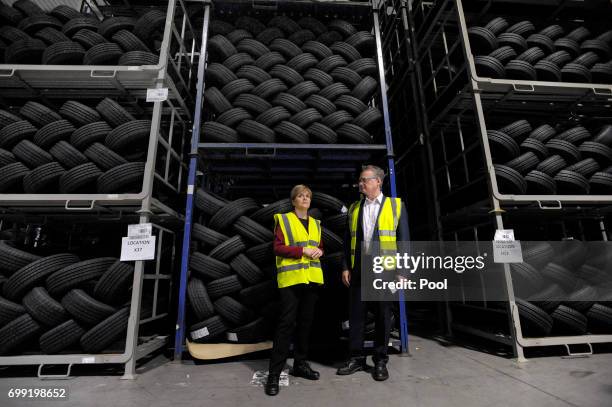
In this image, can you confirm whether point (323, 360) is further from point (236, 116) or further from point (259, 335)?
point (236, 116)

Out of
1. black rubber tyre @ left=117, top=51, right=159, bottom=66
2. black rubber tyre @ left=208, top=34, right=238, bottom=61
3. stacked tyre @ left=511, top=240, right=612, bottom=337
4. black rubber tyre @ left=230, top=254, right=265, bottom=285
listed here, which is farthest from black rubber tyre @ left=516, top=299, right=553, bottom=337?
black rubber tyre @ left=117, top=51, right=159, bottom=66

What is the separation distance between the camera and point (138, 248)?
8.07 ft

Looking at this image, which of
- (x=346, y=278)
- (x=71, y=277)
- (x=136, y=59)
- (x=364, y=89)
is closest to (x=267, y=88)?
(x=364, y=89)

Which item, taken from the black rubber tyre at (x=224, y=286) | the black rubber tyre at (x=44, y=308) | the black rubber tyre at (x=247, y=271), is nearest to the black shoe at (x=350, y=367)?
the black rubber tyre at (x=247, y=271)

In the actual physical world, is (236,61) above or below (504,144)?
above

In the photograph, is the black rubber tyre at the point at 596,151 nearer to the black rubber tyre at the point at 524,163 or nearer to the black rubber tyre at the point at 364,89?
the black rubber tyre at the point at 524,163

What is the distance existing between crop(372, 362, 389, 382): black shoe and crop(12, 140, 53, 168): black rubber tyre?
302 centimetres

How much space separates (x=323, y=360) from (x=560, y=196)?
2.51m

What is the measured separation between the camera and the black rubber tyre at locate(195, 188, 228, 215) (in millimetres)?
2861

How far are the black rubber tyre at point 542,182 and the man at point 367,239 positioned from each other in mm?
1360

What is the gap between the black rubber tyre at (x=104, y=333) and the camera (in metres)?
2.30

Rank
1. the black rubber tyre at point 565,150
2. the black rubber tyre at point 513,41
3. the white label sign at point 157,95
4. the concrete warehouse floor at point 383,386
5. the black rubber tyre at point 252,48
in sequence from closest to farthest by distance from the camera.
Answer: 1. the concrete warehouse floor at point 383,386
2. the white label sign at point 157,95
3. the black rubber tyre at point 565,150
4. the black rubber tyre at point 513,41
5. the black rubber tyre at point 252,48

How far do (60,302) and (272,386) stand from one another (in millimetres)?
1751

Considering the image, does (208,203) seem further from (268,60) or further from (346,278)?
(268,60)
